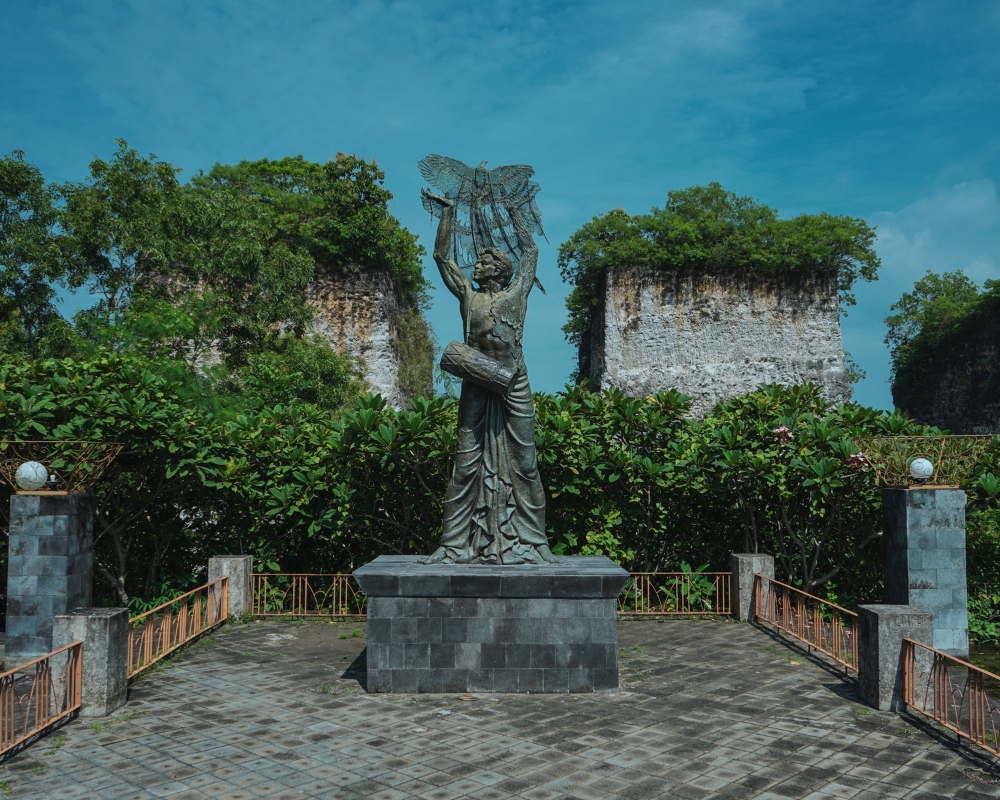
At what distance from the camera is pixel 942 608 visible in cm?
900

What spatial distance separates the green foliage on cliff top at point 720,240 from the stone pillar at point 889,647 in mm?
22477

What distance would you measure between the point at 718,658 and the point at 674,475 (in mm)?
3376

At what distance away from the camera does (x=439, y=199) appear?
7.74 metres

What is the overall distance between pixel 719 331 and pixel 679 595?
18.5 metres

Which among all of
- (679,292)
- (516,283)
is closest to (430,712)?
(516,283)

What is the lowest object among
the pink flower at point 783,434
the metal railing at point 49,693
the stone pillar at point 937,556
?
the metal railing at point 49,693

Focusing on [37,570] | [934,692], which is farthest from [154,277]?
[934,692]

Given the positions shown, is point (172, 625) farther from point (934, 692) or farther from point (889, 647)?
point (934, 692)

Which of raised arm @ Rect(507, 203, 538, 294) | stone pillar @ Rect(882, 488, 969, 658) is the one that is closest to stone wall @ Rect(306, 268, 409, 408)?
raised arm @ Rect(507, 203, 538, 294)

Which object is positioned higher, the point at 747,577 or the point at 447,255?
the point at 447,255

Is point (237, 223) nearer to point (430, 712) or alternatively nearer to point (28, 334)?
point (28, 334)

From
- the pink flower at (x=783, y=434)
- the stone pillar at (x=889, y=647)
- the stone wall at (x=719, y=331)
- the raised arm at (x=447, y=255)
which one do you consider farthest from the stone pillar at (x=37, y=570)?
the stone wall at (x=719, y=331)

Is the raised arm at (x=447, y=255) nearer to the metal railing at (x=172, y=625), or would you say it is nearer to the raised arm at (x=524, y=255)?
the raised arm at (x=524, y=255)

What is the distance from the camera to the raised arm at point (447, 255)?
7.69 meters
